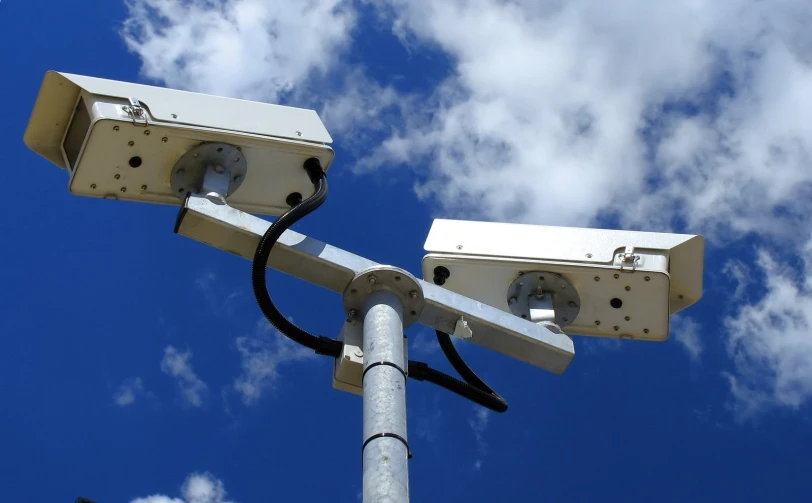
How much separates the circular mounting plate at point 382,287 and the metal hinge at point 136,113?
3.87 ft

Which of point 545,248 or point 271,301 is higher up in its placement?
point 545,248

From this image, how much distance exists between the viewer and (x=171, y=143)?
182 inches

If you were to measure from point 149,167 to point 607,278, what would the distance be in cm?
207

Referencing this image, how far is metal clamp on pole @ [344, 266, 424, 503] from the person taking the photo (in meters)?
3.28

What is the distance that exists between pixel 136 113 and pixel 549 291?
1971mm

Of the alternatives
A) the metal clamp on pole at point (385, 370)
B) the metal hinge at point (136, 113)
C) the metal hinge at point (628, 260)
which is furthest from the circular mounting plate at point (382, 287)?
the metal hinge at point (628, 260)

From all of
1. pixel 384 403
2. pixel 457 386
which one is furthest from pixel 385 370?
pixel 457 386

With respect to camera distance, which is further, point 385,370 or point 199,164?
point 199,164

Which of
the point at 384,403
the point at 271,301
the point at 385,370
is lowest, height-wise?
the point at 384,403

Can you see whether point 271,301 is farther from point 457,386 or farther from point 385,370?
point 457,386

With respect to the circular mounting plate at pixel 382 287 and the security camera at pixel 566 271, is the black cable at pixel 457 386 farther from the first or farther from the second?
the security camera at pixel 566 271

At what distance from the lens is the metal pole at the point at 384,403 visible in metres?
3.25

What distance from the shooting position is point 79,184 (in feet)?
15.6

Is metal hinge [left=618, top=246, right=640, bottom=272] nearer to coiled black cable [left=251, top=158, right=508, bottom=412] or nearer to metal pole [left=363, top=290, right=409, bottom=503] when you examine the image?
coiled black cable [left=251, top=158, right=508, bottom=412]
